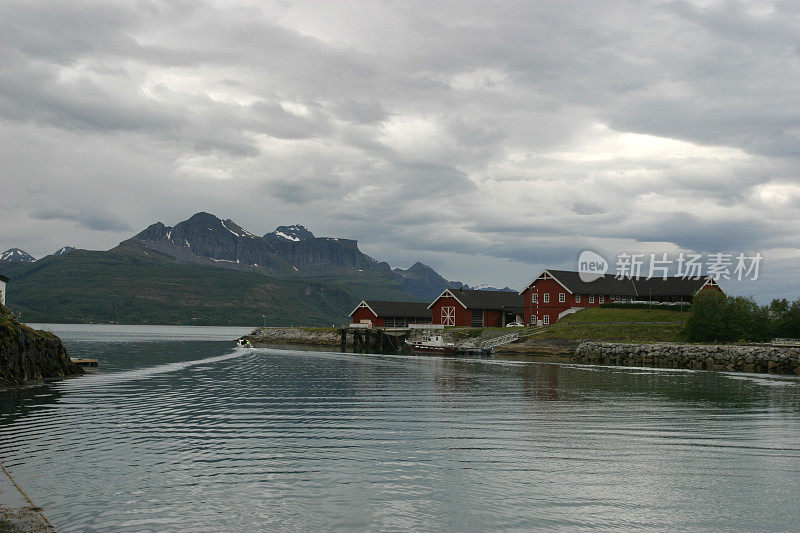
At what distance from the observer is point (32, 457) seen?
19250 mm

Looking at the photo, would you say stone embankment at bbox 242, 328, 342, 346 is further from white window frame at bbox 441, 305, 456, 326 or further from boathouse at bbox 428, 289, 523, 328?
boathouse at bbox 428, 289, 523, 328

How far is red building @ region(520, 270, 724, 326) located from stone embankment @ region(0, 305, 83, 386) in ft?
237

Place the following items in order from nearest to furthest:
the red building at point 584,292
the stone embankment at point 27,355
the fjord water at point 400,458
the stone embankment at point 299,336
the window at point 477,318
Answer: the fjord water at point 400,458 < the stone embankment at point 27,355 < the red building at point 584,292 < the window at point 477,318 < the stone embankment at point 299,336

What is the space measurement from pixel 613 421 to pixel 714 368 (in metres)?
44.0

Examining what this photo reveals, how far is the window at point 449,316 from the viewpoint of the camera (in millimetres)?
115188

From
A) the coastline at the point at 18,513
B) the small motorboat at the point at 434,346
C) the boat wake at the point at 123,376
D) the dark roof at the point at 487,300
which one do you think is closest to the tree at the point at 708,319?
the small motorboat at the point at 434,346

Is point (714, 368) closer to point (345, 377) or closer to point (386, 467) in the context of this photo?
point (345, 377)

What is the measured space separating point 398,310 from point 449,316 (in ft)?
40.8

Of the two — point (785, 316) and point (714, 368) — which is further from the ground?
point (785, 316)

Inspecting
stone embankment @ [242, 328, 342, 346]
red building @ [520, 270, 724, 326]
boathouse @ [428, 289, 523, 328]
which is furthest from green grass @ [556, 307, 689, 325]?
Result: stone embankment @ [242, 328, 342, 346]

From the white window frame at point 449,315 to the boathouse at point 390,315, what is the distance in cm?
825

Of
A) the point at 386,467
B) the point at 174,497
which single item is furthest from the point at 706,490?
the point at 174,497

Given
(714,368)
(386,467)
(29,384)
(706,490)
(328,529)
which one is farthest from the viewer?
(714,368)

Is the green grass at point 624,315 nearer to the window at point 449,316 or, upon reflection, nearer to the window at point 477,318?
the window at point 477,318
